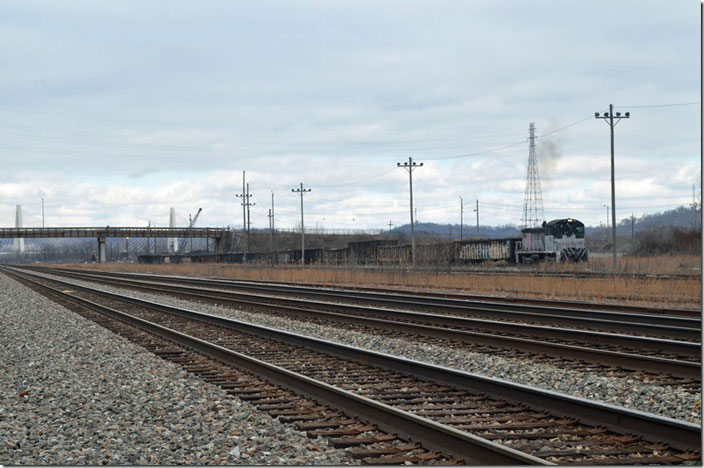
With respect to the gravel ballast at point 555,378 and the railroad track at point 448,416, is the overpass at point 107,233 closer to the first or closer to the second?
the gravel ballast at point 555,378

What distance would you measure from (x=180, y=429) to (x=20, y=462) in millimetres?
1562

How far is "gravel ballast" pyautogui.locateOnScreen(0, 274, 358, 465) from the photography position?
6.91m

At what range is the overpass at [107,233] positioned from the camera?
12625 centimetres

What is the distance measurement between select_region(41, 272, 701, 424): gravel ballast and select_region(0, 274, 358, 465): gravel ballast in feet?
12.3

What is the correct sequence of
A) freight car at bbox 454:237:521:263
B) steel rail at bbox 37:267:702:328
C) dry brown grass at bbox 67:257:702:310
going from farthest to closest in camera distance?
freight car at bbox 454:237:521:263, dry brown grass at bbox 67:257:702:310, steel rail at bbox 37:267:702:328

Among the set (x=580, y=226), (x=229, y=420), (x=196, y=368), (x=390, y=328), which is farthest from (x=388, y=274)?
(x=229, y=420)

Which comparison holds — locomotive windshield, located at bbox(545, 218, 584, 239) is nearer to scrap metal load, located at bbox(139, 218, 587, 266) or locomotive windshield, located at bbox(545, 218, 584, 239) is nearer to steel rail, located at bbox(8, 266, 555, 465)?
scrap metal load, located at bbox(139, 218, 587, 266)

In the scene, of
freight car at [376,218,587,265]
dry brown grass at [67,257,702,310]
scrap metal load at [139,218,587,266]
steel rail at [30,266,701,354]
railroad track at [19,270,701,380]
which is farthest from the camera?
scrap metal load at [139,218,587,266]

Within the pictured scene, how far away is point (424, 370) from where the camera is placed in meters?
10.1

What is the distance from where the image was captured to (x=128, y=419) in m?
8.44

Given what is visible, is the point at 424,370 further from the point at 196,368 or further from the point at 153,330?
the point at 153,330

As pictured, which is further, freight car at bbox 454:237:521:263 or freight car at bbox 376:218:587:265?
freight car at bbox 454:237:521:263

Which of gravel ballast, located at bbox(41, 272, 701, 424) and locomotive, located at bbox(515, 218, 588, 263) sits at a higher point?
locomotive, located at bbox(515, 218, 588, 263)

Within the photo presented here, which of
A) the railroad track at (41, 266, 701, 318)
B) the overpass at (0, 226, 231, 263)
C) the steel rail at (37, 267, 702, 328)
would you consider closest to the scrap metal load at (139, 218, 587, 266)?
the railroad track at (41, 266, 701, 318)
